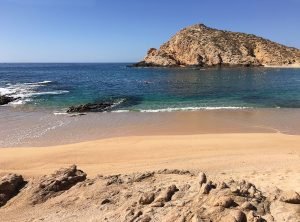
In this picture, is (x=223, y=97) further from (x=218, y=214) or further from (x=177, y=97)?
(x=218, y=214)

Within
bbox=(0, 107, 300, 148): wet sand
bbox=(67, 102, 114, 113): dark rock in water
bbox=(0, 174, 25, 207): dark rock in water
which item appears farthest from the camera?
bbox=(67, 102, 114, 113): dark rock in water

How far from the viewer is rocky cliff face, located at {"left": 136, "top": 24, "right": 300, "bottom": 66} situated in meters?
122

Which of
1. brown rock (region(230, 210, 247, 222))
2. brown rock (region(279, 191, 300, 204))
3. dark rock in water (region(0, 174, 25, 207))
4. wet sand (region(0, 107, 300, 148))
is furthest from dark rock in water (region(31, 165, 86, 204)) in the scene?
wet sand (region(0, 107, 300, 148))

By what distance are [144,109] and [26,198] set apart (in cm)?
2303

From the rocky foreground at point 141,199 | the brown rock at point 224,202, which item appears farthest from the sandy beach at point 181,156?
the brown rock at point 224,202

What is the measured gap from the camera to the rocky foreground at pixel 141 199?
348 inches

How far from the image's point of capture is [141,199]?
9.91 meters

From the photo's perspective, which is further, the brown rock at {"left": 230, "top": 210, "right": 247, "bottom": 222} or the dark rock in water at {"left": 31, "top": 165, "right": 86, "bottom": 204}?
the dark rock in water at {"left": 31, "top": 165, "right": 86, "bottom": 204}

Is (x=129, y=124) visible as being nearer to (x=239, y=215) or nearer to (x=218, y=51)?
(x=239, y=215)

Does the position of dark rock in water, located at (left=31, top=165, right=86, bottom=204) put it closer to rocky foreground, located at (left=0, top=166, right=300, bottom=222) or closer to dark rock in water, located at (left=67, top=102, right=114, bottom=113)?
rocky foreground, located at (left=0, top=166, right=300, bottom=222)

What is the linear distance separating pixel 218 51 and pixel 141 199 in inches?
4633

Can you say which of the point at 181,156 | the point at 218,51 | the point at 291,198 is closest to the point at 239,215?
the point at 291,198

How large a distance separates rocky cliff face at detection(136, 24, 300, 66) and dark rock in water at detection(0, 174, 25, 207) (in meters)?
112

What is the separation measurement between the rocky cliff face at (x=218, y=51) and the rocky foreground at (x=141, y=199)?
112132 mm
